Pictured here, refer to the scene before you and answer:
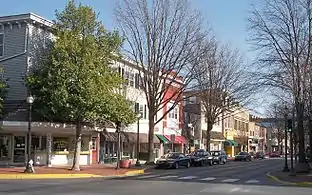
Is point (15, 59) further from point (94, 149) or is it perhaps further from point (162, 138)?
point (162, 138)

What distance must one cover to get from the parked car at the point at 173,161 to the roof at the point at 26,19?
1468cm

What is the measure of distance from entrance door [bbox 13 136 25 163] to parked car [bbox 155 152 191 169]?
11.4m

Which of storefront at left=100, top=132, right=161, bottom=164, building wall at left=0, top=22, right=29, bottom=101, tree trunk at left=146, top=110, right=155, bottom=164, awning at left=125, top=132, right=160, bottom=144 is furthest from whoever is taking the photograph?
awning at left=125, top=132, right=160, bottom=144

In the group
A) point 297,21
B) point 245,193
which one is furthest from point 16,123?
point 297,21

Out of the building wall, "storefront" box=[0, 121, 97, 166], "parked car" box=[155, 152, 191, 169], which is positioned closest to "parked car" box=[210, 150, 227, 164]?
"parked car" box=[155, 152, 191, 169]

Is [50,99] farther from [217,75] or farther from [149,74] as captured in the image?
[217,75]

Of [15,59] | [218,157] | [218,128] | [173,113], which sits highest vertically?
[15,59]

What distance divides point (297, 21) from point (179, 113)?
3182cm

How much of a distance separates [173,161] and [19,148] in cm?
1298

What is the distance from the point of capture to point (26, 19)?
112 feet

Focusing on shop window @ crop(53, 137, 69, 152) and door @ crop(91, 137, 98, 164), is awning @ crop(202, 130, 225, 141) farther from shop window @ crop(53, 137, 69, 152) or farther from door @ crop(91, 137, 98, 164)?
shop window @ crop(53, 137, 69, 152)

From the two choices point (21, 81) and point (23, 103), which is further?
point (21, 81)

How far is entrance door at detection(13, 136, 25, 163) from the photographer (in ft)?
116

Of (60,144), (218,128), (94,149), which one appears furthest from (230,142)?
(60,144)
